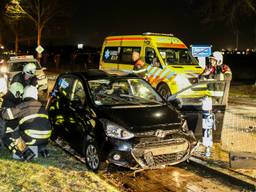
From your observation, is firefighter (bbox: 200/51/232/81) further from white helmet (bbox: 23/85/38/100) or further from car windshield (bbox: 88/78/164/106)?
Answer: white helmet (bbox: 23/85/38/100)

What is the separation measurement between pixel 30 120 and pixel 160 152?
7.59 ft

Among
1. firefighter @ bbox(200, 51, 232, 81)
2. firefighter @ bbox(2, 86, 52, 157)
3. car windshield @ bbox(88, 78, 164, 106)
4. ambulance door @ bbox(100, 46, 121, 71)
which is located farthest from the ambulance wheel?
firefighter @ bbox(2, 86, 52, 157)

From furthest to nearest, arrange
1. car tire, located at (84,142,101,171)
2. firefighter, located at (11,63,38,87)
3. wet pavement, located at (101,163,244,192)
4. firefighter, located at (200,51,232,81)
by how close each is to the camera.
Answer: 1. firefighter, located at (200,51,232,81)
2. firefighter, located at (11,63,38,87)
3. car tire, located at (84,142,101,171)
4. wet pavement, located at (101,163,244,192)

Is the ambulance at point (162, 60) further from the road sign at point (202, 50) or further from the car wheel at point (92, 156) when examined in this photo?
the car wheel at point (92, 156)

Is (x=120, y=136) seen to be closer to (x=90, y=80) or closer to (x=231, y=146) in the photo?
(x=90, y=80)

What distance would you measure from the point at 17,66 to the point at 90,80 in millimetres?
10148

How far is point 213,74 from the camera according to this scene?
32.7 ft

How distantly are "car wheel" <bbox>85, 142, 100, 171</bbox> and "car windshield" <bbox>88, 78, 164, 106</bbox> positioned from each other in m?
0.79

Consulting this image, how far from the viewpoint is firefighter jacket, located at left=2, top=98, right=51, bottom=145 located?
7.34 metres

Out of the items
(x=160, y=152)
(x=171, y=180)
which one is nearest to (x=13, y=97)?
(x=160, y=152)

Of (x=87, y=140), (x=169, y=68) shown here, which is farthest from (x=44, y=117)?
(x=169, y=68)

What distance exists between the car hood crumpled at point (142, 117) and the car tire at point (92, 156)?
515 mm

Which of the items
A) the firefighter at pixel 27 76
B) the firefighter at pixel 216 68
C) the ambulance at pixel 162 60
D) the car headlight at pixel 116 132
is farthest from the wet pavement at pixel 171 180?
the ambulance at pixel 162 60

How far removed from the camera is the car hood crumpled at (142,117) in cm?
671
